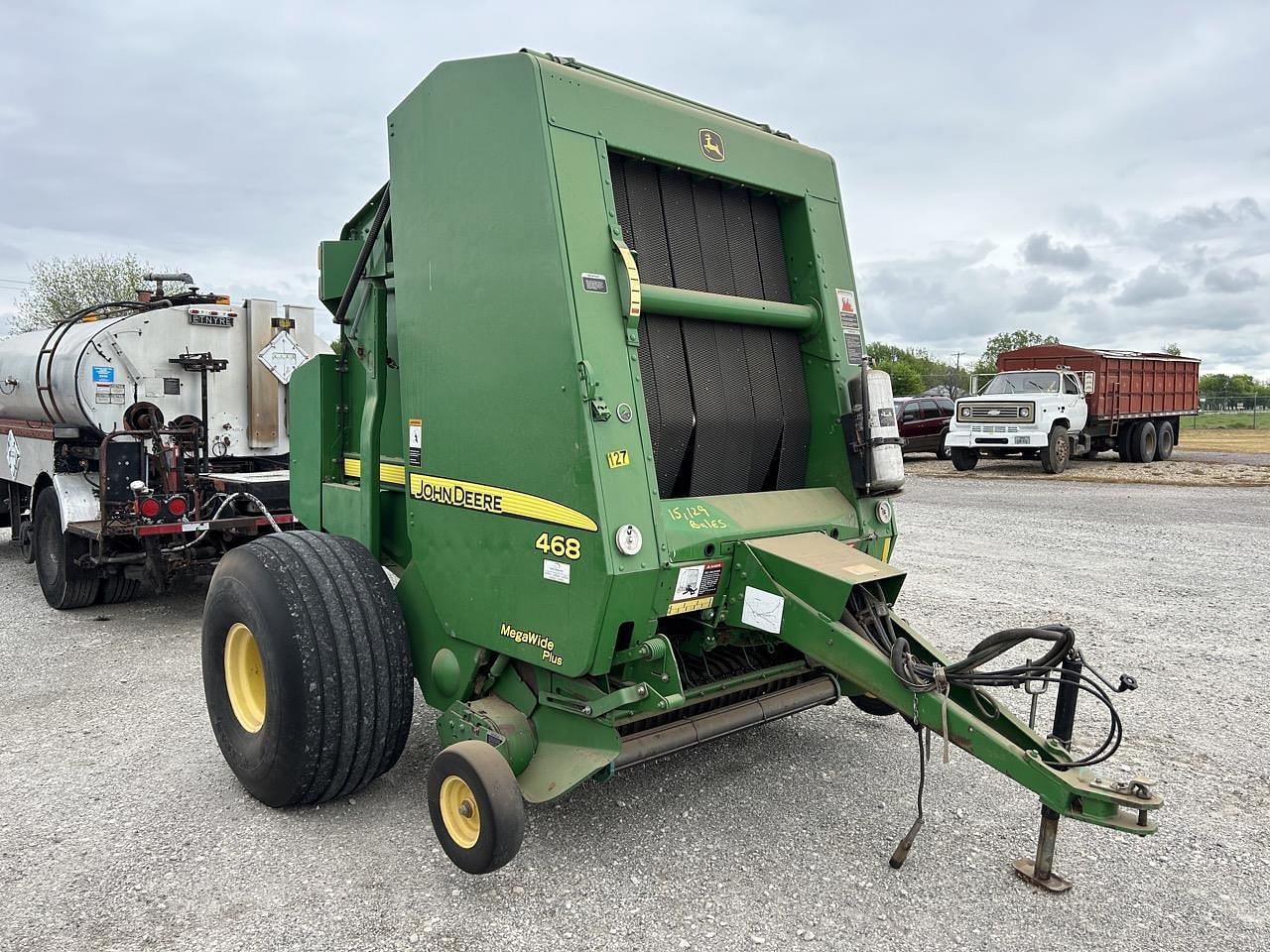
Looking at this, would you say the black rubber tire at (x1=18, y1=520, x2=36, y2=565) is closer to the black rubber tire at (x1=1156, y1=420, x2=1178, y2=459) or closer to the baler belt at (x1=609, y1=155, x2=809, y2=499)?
the baler belt at (x1=609, y1=155, x2=809, y2=499)

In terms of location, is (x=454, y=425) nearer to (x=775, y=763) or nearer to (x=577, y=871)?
(x=577, y=871)

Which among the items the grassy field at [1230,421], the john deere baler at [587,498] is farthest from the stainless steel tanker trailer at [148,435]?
the grassy field at [1230,421]

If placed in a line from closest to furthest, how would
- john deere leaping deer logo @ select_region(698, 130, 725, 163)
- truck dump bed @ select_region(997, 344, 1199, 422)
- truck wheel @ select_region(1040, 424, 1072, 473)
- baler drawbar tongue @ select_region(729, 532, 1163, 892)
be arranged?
baler drawbar tongue @ select_region(729, 532, 1163, 892) < john deere leaping deer logo @ select_region(698, 130, 725, 163) < truck wheel @ select_region(1040, 424, 1072, 473) < truck dump bed @ select_region(997, 344, 1199, 422)

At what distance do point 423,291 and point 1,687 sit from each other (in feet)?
12.9

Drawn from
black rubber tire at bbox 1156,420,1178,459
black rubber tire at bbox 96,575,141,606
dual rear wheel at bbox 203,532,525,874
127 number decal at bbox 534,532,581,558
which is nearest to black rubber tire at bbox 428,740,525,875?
dual rear wheel at bbox 203,532,525,874

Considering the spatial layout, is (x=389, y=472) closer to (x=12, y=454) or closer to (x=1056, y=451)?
(x=12, y=454)

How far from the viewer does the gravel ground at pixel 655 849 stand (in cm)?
299

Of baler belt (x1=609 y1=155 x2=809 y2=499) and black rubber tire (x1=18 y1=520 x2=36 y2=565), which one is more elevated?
baler belt (x1=609 y1=155 x2=809 y2=499)

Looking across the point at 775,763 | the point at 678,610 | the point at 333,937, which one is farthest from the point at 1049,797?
the point at 333,937

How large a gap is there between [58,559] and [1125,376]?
2084 cm

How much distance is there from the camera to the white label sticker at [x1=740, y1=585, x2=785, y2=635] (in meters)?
3.37

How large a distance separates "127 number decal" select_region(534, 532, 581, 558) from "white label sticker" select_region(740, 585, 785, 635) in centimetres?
70

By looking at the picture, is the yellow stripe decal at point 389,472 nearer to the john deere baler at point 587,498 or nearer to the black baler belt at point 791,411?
the john deere baler at point 587,498

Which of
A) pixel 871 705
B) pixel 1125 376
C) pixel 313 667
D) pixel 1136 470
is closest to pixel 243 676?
pixel 313 667
